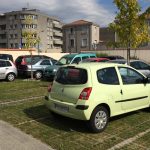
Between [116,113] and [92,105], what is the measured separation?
1030 millimetres

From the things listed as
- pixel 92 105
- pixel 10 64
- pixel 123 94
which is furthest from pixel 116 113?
pixel 10 64

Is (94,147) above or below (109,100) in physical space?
below

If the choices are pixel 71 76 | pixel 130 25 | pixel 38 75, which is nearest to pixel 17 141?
pixel 71 76

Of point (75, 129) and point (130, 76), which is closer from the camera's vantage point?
point (75, 129)

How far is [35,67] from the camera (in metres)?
20.5

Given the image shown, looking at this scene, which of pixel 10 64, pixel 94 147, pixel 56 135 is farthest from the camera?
pixel 10 64

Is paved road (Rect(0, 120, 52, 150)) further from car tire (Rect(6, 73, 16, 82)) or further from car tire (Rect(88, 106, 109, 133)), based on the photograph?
car tire (Rect(6, 73, 16, 82))

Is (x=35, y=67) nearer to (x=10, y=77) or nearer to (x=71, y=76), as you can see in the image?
(x=10, y=77)

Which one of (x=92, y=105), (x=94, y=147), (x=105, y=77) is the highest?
(x=105, y=77)

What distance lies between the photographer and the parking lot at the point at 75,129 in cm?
649

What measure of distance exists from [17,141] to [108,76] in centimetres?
278

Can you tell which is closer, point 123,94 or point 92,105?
point 92,105

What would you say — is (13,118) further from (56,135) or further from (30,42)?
(30,42)

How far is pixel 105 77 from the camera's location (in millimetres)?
7664
